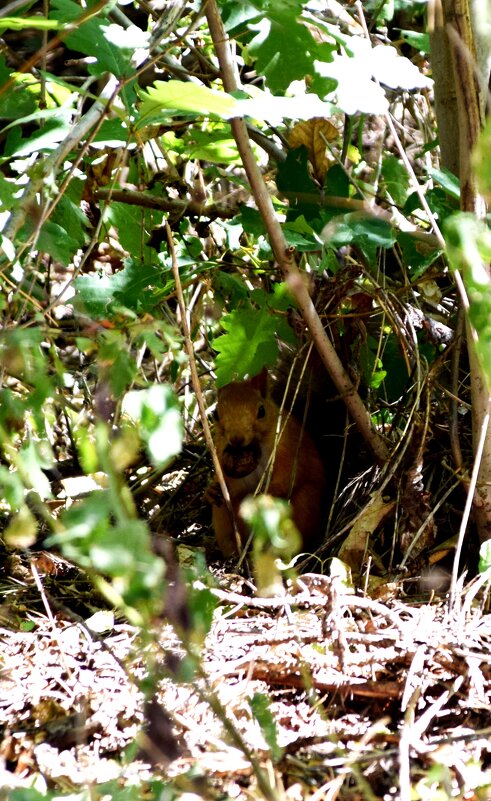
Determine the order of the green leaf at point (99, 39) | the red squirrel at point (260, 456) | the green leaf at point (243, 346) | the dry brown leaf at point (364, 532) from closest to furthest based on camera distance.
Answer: the green leaf at point (99, 39) → the green leaf at point (243, 346) → the dry brown leaf at point (364, 532) → the red squirrel at point (260, 456)

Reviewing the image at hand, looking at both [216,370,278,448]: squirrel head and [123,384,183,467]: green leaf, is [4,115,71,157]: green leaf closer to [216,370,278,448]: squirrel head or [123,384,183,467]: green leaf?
[123,384,183,467]: green leaf

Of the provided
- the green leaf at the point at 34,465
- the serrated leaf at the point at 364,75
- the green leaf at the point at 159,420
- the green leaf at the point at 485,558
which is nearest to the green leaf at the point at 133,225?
the serrated leaf at the point at 364,75

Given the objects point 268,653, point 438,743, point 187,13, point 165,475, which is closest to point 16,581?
point 165,475

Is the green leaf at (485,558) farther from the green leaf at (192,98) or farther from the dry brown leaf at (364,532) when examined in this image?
the green leaf at (192,98)

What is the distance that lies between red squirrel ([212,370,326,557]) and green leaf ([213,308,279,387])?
0.86m

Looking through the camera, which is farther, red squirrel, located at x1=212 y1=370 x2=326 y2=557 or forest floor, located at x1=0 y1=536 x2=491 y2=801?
red squirrel, located at x1=212 y1=370 x2=326 y2=557

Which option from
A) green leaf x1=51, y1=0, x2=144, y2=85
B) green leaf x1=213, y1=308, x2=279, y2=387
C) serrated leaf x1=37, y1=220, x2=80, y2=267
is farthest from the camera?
green leaf x1=213, y1=308, x2=279, y2=387

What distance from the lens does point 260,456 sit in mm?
4184

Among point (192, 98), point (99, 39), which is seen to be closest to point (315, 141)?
point (99, 39)

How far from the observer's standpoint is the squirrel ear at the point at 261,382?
4.27 metres

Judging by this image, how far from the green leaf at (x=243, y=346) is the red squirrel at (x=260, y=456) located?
33.7 inches

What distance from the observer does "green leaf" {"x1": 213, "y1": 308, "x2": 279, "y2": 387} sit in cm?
313

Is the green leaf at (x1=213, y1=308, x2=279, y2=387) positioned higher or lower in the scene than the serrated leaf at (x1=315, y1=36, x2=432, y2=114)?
lower

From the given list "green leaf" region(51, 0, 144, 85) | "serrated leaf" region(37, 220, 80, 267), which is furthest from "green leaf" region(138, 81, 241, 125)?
"serrated leaf" region(37, 220, 80, 267)
